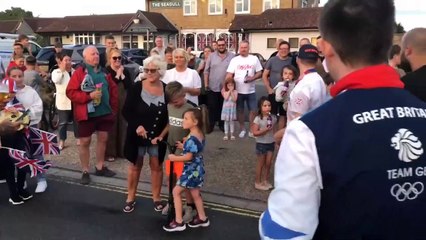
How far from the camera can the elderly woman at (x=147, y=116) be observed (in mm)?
4852

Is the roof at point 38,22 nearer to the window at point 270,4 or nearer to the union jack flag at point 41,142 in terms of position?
the window at point 270,4

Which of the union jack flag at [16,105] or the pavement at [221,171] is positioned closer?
the union jack flag at [16,105]

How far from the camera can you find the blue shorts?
8586 mm

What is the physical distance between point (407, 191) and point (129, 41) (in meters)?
48.1

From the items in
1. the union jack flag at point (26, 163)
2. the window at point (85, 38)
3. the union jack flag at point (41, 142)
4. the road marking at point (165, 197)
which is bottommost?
the road marking at point (165, 197)

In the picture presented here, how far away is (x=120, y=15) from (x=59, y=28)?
810 cm

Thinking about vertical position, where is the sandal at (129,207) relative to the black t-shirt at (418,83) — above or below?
below

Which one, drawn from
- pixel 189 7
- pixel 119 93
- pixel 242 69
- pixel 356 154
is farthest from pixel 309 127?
pixel 189 7

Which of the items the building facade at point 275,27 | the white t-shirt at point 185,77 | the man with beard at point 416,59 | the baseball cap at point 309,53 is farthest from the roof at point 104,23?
the man with beard at point 416,59

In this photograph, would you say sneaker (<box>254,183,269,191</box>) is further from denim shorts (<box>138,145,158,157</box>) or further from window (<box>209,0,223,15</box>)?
window (<box>209,0,223,15</box>)

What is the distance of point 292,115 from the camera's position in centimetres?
429

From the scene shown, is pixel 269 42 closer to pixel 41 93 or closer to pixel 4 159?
pixel 41 93

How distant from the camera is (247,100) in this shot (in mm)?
8664

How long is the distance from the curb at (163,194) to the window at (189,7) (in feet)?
139
